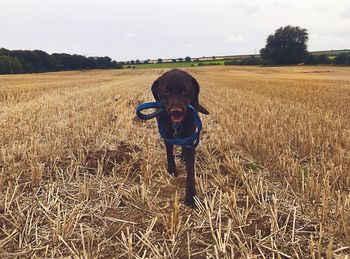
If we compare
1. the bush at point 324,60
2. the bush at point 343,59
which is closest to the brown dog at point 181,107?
the bush at point 343,59

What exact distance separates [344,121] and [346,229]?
6027 millimetres

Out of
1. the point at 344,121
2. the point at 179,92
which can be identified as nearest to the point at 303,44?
the point at 344,121

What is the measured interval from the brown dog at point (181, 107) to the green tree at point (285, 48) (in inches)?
3055

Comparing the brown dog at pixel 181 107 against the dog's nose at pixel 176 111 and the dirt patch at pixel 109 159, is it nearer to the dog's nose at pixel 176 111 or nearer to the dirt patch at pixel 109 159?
the dog's nose at pixel 176 111

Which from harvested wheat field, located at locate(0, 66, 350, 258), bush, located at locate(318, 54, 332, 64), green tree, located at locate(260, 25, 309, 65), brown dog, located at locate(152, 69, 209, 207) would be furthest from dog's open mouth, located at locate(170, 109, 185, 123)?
green tree, located at locate(260, 25, 309, 65)

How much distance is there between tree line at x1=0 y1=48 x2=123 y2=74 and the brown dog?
7545 centimetres

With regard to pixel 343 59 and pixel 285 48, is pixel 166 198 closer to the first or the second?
pixel 343 59

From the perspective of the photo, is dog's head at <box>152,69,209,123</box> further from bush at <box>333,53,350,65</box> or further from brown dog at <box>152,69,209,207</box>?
bush at <box>333,53,350,65</box>

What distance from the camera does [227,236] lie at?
2936mm

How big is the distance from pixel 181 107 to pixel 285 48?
80.8 meters

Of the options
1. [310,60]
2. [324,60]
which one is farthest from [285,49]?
[324,60]

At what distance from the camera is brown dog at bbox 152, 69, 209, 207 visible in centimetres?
393

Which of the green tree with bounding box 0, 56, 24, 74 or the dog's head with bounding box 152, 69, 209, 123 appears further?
the green tree with bounding box 0, 56, 24, 74

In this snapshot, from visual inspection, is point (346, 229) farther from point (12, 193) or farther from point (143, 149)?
point (143, 149)
